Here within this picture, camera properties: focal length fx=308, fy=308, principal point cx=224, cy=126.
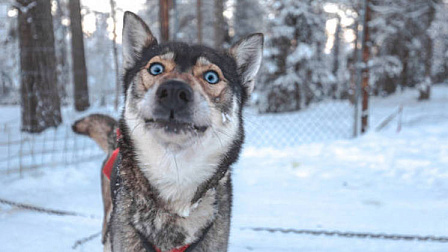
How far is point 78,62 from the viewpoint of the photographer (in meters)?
9.84

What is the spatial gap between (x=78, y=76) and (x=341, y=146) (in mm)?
7373

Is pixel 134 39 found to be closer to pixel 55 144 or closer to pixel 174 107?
pixel 174 107

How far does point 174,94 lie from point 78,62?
9634 mm

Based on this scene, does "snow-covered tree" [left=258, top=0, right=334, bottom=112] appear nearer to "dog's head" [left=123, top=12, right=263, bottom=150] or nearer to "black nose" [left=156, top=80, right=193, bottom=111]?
"dog's head" [left=123, top=12, right=263, bottom=150]

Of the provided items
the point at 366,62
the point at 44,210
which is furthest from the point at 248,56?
the point at 366,62

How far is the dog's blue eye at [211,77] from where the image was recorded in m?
1.81

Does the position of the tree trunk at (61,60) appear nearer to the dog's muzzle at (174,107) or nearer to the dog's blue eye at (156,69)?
the dog's blue eye at (156,69)

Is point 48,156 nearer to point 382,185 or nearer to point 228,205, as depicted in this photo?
point 228,205

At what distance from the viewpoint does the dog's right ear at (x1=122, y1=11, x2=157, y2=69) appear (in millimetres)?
2059

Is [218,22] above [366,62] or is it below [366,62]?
above

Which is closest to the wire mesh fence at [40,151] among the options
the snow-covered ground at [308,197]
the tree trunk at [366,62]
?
the snow-covered ground at [308,197]

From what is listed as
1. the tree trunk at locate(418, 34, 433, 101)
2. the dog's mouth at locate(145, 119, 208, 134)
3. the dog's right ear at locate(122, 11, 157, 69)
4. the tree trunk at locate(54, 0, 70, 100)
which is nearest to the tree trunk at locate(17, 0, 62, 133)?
the tree trunk at locate(54, 0, 70, 100)

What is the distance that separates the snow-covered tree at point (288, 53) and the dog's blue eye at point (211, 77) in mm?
11509

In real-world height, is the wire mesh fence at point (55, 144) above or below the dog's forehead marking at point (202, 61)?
below
